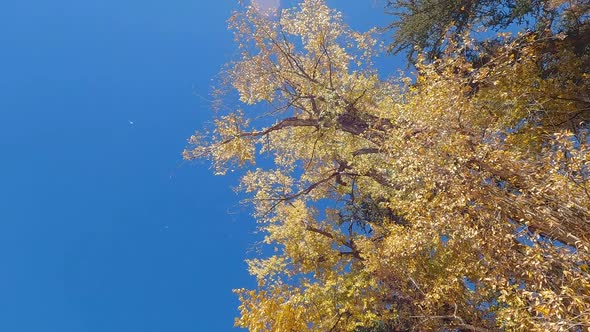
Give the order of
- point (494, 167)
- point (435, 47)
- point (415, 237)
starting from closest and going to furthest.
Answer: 1. point (494, 167)
2. point (415, 237)
3. point (435, 47)

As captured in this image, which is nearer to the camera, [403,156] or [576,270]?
[576,270]

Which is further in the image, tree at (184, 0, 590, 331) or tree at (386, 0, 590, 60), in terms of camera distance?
tree at (386, 0, 590, 60)

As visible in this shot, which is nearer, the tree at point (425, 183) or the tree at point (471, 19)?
the tree at point (425, 183)

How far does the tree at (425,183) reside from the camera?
533cm

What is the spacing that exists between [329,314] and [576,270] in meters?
6.41

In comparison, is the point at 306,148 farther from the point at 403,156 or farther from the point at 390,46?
the point at 403,156

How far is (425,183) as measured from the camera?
264 inches

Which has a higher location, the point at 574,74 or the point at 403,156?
the point at 574,74

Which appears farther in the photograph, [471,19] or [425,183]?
[471,19]

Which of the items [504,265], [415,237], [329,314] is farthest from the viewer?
[329,314]

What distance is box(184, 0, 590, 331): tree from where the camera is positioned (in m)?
5.33

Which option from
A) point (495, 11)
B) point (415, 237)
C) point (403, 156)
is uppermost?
point (495, 11)

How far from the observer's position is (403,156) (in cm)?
658

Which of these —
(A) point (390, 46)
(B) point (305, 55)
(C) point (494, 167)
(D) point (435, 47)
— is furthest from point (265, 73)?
(C) point (494, 167)
